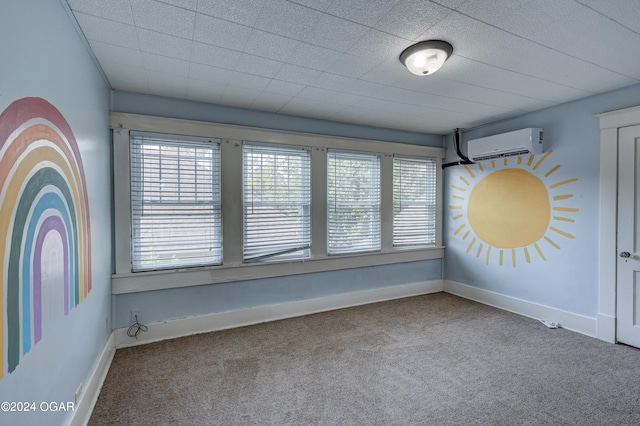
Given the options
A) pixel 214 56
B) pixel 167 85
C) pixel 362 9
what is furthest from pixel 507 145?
pixel 167 85

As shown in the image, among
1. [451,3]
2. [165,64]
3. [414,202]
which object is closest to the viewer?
[451,3]

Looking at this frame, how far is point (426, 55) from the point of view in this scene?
7.16 feet

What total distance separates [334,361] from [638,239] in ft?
10.2

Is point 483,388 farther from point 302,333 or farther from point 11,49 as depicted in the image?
point 11,49

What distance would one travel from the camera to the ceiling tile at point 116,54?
2189 millimetres

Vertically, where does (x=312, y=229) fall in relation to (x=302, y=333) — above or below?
above

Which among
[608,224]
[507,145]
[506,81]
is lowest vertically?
[608,224]

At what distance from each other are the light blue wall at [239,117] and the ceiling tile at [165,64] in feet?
2.16

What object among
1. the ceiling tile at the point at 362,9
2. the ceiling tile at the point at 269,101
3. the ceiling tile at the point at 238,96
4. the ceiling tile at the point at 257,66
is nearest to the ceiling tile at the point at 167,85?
the ceiling tile at the point at 238,96

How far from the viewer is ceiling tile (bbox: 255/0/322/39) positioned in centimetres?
176

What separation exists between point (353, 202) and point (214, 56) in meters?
2.52

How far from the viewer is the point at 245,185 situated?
3557 millimetres

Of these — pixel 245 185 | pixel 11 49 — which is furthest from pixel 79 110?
pixel 245 185

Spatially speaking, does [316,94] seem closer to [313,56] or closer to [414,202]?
[313,56]
